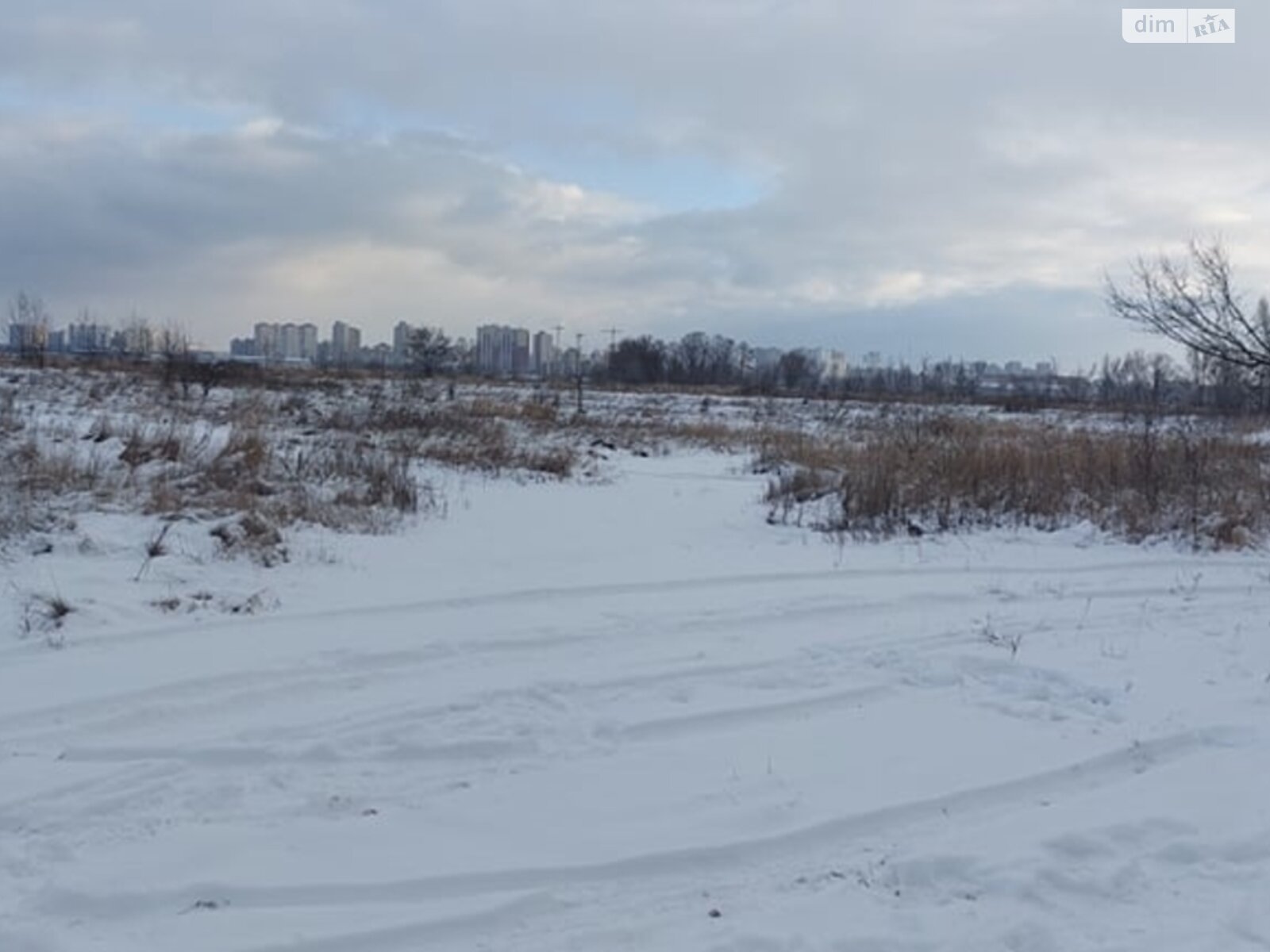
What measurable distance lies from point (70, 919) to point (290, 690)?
218 centimetres

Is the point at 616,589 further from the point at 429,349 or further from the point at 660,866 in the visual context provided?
the point at 429,349

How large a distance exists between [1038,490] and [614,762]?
391 inches

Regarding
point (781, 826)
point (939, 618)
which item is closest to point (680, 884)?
point (781, 826)

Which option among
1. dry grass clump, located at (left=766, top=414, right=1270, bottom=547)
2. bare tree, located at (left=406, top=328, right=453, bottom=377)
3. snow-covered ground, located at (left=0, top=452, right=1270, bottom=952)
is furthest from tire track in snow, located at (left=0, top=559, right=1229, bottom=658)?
bare tree, located at (left=406, top=328, right=453, bottom=377)

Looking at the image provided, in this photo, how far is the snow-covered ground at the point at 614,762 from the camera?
10.5 ft

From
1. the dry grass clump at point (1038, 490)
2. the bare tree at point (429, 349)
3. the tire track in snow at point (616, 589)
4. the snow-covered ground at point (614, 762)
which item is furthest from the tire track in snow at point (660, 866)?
the bare tree at point (429, 349)

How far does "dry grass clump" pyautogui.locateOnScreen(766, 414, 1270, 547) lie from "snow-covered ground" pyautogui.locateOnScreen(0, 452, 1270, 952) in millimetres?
3545

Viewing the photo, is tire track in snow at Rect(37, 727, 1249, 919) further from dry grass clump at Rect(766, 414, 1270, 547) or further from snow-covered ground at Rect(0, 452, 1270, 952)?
dry grass clump at Rect(766, 414, 1270, 547)

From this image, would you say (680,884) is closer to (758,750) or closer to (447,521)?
(758,750)

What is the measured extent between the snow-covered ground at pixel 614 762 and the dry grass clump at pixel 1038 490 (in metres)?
3.54

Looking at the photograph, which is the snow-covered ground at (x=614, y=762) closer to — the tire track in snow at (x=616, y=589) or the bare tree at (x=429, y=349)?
the tire track in snow at (x=616, y=589)

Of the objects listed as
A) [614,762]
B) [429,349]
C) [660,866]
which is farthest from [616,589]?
[429,349]

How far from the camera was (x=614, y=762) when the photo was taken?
4496 millimetres

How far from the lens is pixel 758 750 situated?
15.3ft
